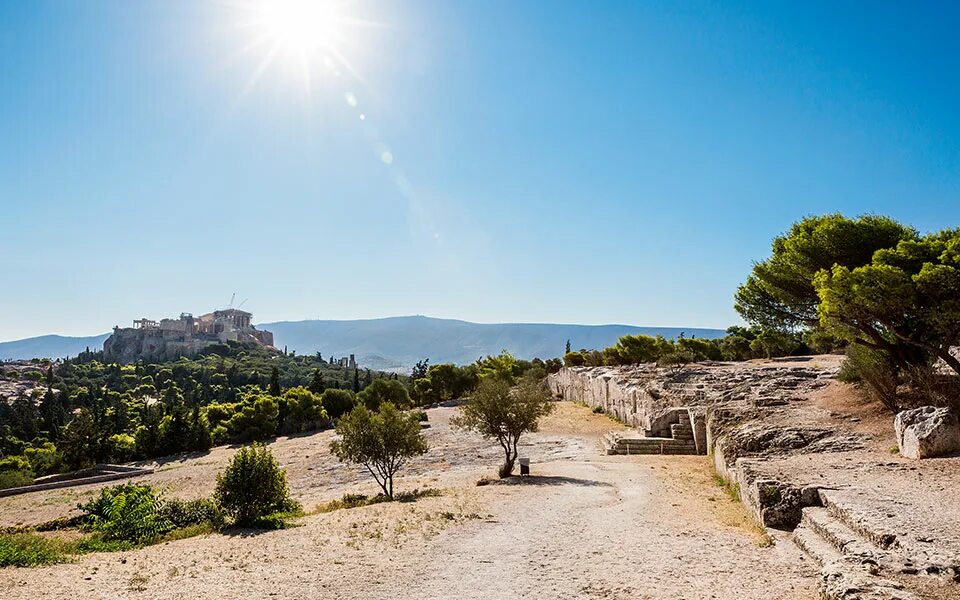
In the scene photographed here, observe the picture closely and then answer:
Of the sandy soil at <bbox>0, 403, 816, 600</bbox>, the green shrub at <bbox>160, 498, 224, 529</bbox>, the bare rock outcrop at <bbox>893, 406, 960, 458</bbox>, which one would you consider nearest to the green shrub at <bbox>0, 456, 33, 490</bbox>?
the green shrub at <bbox>160, 498, 224, 529</bbox>

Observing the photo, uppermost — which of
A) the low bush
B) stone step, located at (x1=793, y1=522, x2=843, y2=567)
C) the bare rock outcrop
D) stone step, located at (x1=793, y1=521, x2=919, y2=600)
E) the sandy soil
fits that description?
the bare rock outcrop

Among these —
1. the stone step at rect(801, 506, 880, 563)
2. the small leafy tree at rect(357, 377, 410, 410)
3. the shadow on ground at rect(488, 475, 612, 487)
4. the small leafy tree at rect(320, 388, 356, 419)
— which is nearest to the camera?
the stone step at rect(801, 506, 880, 563)

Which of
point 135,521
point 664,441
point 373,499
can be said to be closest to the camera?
point 135,521

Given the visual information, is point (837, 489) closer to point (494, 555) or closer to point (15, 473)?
point (494, 555)

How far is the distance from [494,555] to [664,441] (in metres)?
18.9

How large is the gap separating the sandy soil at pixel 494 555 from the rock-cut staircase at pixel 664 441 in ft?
22.3

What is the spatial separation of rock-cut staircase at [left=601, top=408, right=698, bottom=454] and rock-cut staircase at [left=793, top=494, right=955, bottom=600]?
54.2 ft

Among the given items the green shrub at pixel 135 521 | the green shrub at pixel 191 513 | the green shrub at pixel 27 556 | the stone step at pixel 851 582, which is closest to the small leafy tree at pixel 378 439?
the green shrub at pixel 191 513

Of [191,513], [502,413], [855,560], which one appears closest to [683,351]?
[502,413]

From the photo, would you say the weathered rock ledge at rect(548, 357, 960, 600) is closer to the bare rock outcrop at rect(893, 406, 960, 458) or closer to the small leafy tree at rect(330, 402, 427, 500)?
the bare rock outcrop at rect(893, 406, 960, 458)

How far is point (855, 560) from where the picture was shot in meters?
7.84

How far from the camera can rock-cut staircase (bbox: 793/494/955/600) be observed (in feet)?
22.5

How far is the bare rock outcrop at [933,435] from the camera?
13.1 metres

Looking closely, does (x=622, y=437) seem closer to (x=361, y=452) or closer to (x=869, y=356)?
(x=869, y=356)
